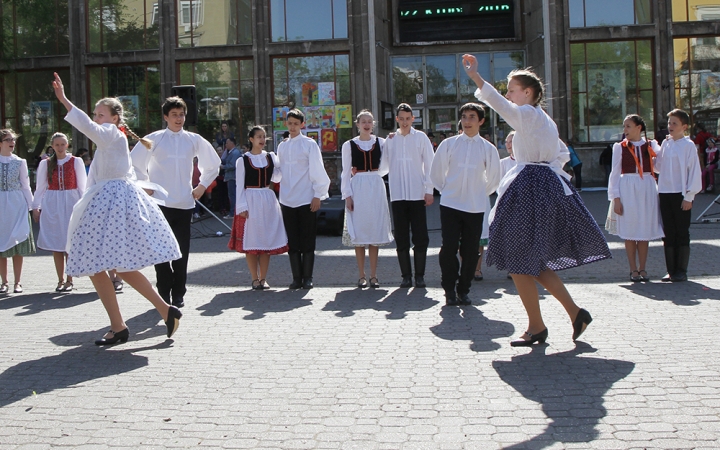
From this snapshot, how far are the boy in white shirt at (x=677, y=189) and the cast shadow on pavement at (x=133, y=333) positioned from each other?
555 cm

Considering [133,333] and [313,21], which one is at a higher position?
[313,21]

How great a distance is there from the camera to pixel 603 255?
5.97 m

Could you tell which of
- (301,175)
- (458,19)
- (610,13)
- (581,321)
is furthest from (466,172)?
(458,19)

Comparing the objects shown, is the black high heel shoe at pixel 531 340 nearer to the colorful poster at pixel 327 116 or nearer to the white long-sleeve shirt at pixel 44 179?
the white long-sleeve shirt at pixel 44 179

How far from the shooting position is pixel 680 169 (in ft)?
30.9

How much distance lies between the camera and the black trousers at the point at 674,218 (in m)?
9.44

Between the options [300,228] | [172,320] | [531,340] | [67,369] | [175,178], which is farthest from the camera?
[300,228]

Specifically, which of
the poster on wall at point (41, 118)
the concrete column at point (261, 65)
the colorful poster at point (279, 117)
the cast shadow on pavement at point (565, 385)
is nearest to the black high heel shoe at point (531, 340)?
the cast shadow on pavement at point (565, 385)

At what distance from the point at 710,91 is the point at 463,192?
2101cm

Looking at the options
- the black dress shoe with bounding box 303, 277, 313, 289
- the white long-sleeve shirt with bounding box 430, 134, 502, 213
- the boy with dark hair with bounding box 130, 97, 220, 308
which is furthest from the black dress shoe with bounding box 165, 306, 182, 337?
the black dress shoe with bounding box 303, 277, 313, 289

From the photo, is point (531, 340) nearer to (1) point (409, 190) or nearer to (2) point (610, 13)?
(1) point (409, 190)

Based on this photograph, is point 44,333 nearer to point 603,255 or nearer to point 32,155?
point 603,255

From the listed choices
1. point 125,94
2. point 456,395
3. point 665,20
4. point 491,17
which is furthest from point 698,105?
point 456,395

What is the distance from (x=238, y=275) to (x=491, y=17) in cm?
1963
